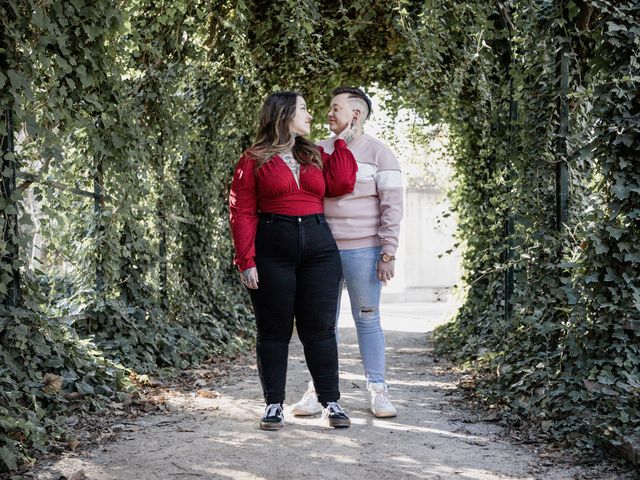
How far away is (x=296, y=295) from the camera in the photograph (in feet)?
13.7

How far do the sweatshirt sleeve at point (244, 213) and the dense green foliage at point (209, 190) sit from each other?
105cm

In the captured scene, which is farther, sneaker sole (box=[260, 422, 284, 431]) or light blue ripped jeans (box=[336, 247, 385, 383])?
light blue ripped jeans (box=[336, 247, 385, 383])

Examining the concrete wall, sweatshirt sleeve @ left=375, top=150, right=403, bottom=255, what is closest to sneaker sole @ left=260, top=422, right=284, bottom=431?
sweatshirt sleeve @ left=375, top=150, right=403, bottom=255

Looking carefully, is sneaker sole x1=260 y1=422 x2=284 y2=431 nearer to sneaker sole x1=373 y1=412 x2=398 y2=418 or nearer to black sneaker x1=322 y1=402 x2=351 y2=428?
black sneaker x1=322 y1=402 x2=351 y2=428

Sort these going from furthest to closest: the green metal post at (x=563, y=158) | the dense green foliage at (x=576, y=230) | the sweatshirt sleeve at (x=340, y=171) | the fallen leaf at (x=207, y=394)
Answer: the fallen leaf at (x=207, y=394), the green metal post at (x=563, y=158), the sweatshirt sleeve at (x=340, y=171), the dense green foliage at (x=576, y=230)

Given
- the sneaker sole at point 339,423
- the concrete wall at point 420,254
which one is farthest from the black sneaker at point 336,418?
the concrete wall at point 420,254

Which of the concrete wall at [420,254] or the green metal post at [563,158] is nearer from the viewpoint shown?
the green metal post at [563,158]

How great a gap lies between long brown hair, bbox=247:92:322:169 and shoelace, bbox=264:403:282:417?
1.26 m

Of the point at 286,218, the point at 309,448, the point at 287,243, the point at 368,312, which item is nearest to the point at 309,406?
the point at 368,312

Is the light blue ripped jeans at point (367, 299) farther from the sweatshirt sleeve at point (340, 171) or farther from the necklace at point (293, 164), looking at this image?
the necklace at point (293, 164)

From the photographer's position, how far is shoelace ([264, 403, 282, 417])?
163 inches

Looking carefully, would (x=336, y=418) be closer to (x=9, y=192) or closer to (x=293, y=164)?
(x=293, y=164)

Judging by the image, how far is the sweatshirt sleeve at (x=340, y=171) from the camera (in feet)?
13.8

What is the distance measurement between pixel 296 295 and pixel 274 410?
61cm
